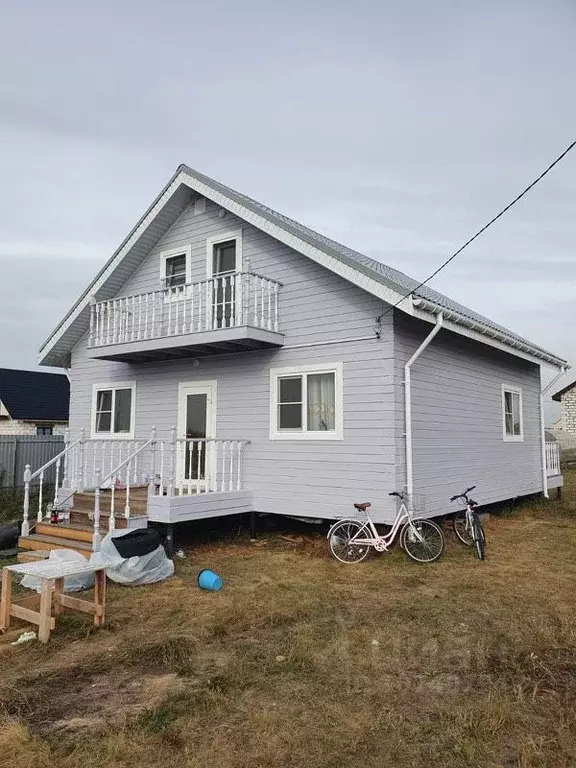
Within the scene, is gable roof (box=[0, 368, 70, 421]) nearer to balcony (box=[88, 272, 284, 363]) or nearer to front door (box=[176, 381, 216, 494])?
balcony (box=[88, 272, 284, 363])

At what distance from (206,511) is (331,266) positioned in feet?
15.4

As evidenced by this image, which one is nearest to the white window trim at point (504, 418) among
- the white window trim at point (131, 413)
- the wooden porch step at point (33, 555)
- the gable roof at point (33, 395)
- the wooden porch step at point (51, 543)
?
the white window trim at point (131, 413)

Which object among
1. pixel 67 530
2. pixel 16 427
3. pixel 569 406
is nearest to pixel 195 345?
pixel 67 530

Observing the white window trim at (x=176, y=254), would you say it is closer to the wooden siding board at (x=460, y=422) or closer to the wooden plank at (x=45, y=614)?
the wooden siding board at (x=460, y=422)

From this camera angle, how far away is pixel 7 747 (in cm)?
353

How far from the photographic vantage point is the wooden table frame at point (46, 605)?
18.0ft

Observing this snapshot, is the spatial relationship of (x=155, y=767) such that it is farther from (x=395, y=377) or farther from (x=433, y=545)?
(x=395, y=377)

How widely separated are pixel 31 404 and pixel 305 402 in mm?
23121

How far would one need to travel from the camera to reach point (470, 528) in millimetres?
9750

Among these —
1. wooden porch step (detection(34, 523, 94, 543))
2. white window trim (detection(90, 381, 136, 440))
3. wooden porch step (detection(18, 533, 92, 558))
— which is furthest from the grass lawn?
white window trim (detection(90, 381, 136, 440))

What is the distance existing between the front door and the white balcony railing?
1295mm

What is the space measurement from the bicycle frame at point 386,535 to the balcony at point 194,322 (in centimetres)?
365

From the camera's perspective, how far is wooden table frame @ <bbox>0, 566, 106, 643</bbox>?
5.50m

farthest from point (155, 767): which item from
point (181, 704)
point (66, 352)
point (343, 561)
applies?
point (66, 352)
